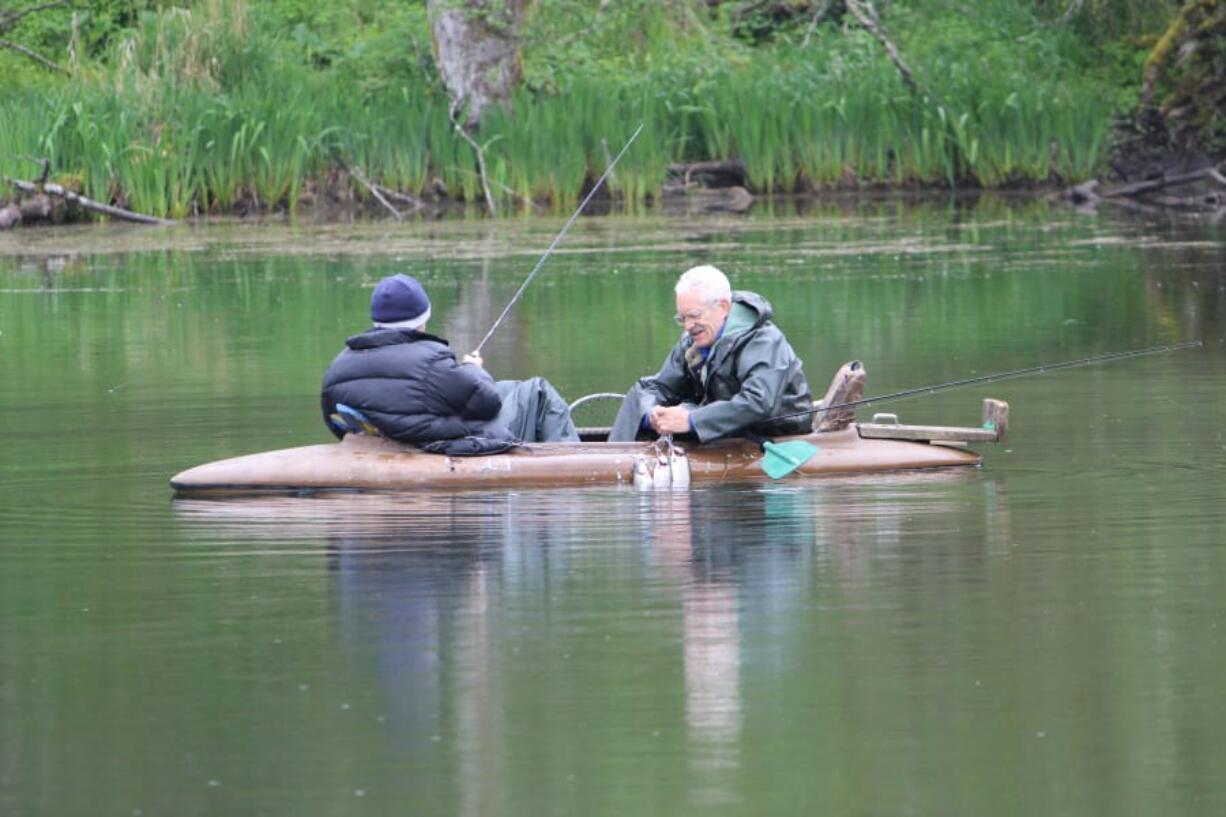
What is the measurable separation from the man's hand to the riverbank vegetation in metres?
16.8

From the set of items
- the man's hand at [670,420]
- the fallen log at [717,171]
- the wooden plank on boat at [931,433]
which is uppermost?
the fallen log at [717,171]

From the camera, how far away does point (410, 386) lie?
10914mm

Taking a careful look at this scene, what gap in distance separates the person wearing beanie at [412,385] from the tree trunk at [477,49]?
1831cm

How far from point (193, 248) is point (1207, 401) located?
13.1m

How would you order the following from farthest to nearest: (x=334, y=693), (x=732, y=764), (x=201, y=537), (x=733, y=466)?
(x=733, y=466) → (x=201, y=537) → (x=334, y=693) → (x=732, y=764)

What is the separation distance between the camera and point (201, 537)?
9.91 metres

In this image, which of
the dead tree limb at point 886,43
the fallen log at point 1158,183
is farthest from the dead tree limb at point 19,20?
the fallen log at point 1158,183

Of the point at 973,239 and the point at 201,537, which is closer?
the point at 201,537

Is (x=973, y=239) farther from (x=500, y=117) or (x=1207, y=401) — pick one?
(x=1207, y=401)

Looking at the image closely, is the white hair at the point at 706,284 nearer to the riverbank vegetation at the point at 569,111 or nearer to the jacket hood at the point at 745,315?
the jacket hood at the point at 745,315

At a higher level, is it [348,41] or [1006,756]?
[348,41]

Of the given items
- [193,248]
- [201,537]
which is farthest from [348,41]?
[201,537]

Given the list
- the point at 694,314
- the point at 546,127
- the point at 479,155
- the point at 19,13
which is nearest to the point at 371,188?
the point at 479,155

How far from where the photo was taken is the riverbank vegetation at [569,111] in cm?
2730
